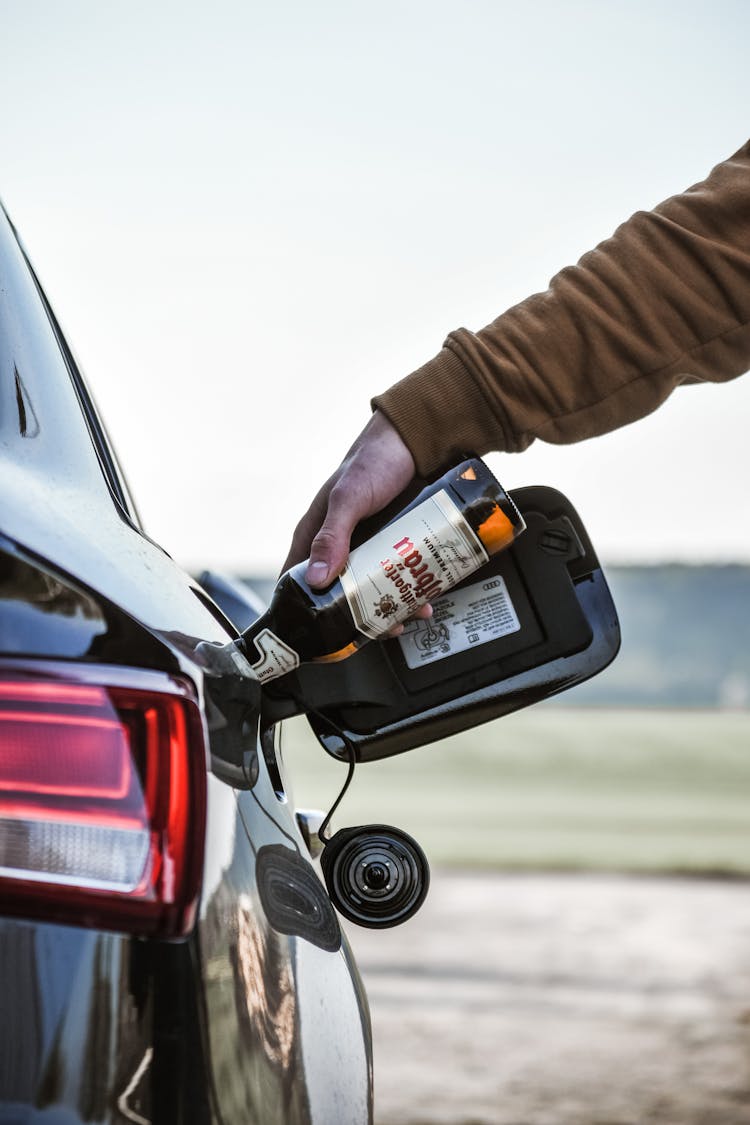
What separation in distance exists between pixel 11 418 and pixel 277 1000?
62 centimetres

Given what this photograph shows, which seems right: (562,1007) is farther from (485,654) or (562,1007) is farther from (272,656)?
(272,656)

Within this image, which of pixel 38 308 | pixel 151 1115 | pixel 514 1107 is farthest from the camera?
pixel 514 1107

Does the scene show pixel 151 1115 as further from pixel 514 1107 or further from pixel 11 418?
pixel 514 1107

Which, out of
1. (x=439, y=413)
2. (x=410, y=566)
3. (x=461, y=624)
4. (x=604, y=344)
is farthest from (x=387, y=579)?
(x=604, y=344)

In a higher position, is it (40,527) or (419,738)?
(40,527)

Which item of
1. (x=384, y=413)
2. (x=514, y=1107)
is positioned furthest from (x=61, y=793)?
(x=514, y=1107)

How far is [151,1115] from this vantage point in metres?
0.94

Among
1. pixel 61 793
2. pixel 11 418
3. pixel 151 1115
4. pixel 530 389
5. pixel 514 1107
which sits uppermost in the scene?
pixel 530 389

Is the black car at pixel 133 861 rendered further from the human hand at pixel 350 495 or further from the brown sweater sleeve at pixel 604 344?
the brown sweater sleeve at pixel 604 344

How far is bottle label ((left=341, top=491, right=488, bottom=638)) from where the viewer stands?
5.00 ft

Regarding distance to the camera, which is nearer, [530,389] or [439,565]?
[439,565]

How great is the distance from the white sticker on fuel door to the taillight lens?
2.09 feet

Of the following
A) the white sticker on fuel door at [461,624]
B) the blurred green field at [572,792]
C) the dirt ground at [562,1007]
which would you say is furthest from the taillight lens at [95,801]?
the blurred green field at [572,792]

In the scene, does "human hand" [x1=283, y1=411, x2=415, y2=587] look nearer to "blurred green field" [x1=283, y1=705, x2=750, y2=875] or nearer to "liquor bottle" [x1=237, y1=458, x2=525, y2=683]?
"liquor bottle" [x1=237, y1=458, x2=525, y2=683]
